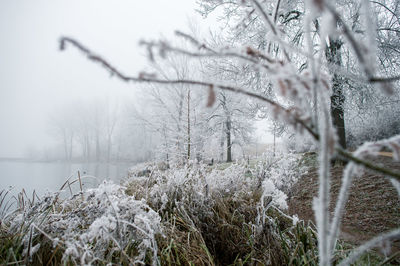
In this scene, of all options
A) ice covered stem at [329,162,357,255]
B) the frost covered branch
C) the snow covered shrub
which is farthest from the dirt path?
the frost covered branch

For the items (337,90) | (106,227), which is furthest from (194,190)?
(337,90)

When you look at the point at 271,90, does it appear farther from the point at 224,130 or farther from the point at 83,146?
the point at 83,146

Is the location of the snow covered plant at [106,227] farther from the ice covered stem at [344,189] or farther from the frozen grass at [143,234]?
the ice covered stem at [344,189]

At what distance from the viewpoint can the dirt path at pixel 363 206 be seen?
3138 millimetres

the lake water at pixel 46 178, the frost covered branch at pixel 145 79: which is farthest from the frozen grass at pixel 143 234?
the frost covered branch at pixel 145 79

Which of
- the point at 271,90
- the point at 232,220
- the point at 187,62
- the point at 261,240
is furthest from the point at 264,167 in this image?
the point at 187,62

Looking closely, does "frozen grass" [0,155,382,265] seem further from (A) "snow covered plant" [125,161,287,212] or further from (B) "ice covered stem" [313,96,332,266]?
(B) "ice covered stem" [313,96,332,266]

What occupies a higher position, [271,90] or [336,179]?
[271,90]

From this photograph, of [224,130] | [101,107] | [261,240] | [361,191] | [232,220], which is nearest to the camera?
[261,240]

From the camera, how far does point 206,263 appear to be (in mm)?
1475

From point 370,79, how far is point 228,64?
6.99m

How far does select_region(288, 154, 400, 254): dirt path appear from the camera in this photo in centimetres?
314

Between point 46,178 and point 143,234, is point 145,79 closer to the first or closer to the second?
point 143,234

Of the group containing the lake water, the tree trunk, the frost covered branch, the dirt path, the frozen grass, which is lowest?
the lake water
